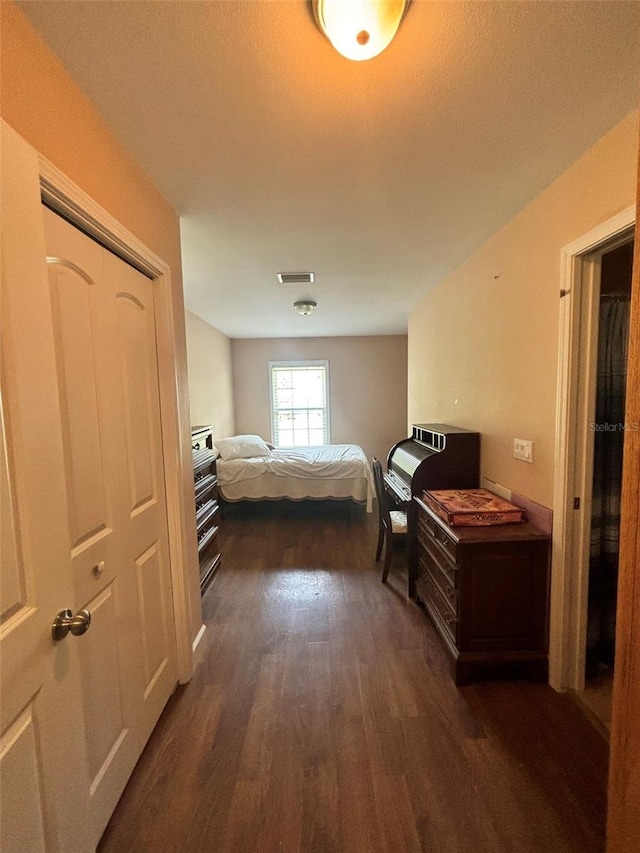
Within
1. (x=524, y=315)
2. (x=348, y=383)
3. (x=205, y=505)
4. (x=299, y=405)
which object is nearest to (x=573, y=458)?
(x=524, y=315)

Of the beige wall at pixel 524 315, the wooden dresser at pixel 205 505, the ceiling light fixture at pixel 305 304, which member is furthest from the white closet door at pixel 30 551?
the ceiling light fixture at pixel 305 304

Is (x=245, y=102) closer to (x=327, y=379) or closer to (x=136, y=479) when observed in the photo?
(x=136, y=479)

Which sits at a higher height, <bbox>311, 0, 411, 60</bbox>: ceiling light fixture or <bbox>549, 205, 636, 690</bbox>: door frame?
<bbox>311, 0, 411, 60</bbox>: ceiling light fixture

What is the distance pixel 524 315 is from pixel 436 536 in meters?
1.35

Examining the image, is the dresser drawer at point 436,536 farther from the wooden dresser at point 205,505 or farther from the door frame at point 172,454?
the wooden dresser at point 205,505

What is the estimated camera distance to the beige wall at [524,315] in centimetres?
136

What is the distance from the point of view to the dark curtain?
166 centimetres

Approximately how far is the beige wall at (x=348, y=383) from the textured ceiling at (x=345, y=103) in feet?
13.1

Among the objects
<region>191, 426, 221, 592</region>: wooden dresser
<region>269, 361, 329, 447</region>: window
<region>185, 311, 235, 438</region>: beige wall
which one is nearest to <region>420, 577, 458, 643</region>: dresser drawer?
<region>191, 426, 221, 592</region>: wooden dresser

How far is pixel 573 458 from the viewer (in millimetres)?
1588

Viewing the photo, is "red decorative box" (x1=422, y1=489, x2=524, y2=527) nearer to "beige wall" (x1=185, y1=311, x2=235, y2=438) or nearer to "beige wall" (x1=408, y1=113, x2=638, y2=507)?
"beige wall" (x1=408, y1=113, x2=638, y2=507)

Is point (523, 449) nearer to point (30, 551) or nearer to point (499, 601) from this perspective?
point (499, 601)

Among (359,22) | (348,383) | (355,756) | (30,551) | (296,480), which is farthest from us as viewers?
(348,383)

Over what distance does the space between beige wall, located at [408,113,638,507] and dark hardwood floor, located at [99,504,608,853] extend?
1.06 m
